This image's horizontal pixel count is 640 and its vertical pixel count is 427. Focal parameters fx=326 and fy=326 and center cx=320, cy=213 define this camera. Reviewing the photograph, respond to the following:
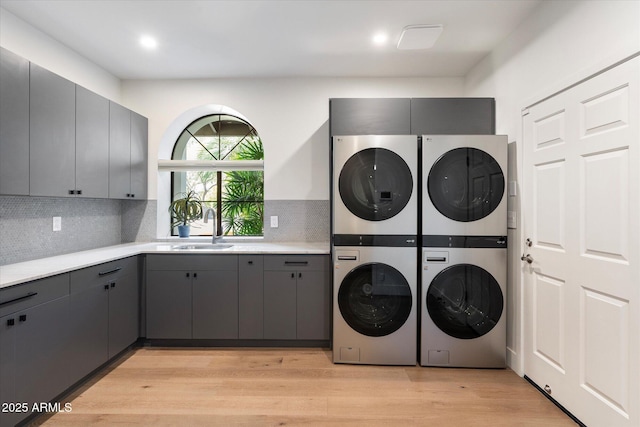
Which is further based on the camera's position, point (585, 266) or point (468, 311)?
point (468, 311)

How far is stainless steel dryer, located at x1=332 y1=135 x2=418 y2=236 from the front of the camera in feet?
8.60

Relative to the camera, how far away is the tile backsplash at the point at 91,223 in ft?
7.91

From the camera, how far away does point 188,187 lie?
4.00m

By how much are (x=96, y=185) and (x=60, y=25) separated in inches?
49.1

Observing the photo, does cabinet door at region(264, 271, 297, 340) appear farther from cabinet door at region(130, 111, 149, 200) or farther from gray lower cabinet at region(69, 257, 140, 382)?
cabinet door at region(130, 111, 149, 200)

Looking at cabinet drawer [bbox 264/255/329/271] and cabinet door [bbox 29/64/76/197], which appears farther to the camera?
cabinet drawer [bbox 264/255/329/271]

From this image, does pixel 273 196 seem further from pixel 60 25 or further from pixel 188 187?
pixel 60 25

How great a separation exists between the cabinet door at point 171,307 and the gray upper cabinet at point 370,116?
6.36 feet

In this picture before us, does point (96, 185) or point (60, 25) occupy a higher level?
point (60, 25)

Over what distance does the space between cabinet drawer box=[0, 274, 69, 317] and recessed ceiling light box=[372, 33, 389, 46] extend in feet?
9.45

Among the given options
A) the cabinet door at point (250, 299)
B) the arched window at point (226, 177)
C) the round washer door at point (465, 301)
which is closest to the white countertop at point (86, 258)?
the cabinet door at point (250, 299)

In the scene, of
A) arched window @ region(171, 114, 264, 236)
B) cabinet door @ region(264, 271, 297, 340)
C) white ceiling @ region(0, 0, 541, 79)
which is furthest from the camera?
arched window @ region(171, 114, 264, 236)

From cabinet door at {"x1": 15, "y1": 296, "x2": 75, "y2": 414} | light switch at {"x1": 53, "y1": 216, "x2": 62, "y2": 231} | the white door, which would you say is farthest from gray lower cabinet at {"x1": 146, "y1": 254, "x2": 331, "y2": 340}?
the white door

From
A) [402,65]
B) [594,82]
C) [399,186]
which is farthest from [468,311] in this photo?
[402,65]
